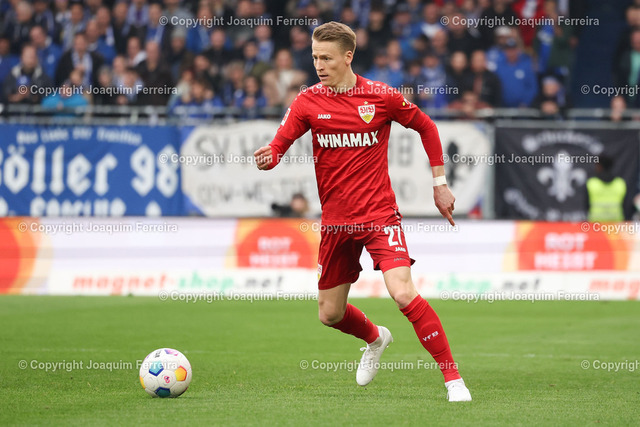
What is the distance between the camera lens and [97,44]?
20828mm

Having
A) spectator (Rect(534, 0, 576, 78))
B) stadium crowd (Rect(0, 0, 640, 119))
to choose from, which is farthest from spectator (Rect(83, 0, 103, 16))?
spectator (Rect(534, 0, 576, 78))

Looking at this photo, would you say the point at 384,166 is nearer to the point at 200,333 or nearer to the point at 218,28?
the point at 200,333

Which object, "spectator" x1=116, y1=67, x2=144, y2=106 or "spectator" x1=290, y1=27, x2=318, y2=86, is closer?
"spectator" x1=116, y1=67, x2=144, y2=106

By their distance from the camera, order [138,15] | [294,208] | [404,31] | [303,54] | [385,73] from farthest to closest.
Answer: [138,15], [404,31], [303,54], [385,73], [294,208]

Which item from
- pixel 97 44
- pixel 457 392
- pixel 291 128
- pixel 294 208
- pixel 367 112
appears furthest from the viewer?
pixel 97 44

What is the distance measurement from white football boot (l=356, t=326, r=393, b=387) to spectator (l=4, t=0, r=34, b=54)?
15.1m

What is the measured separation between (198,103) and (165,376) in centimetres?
1241

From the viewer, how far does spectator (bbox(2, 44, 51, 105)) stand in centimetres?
1905

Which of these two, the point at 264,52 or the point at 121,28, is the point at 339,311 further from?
the point at 121,28

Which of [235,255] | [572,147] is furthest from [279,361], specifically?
[572,147]

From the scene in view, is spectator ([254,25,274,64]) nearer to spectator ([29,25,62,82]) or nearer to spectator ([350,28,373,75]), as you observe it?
spectator ([350,28,373,75])

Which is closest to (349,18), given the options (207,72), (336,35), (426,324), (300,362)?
(207,72)

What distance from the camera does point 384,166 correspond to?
7520mm

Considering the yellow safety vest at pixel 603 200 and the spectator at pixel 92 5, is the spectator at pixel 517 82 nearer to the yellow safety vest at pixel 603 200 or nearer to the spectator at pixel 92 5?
the yellow safety vest at pixel 603 200
